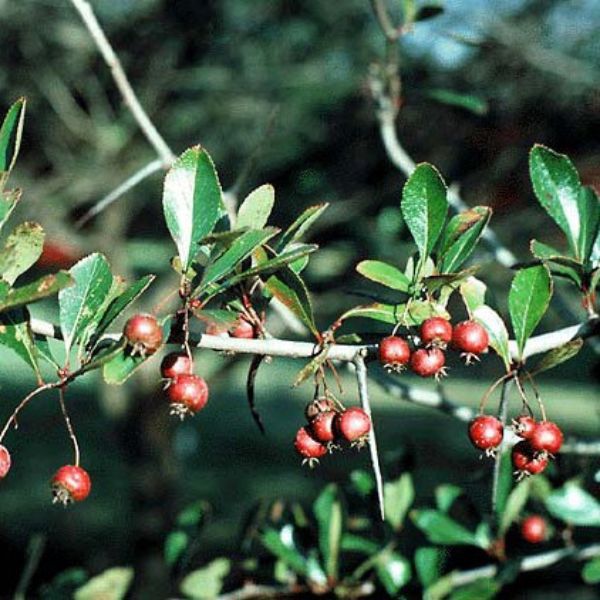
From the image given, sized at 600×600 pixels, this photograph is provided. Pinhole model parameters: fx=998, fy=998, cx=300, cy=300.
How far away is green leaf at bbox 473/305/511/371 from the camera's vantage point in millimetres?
1115

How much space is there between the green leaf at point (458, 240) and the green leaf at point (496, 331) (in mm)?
66

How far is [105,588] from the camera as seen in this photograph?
5.90 feet

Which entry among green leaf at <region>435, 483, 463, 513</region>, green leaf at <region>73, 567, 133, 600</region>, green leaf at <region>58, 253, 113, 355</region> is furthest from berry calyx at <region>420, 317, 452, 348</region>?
green leaf at <region>73, 567, 133, 600</region>

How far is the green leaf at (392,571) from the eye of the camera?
1.71 meters

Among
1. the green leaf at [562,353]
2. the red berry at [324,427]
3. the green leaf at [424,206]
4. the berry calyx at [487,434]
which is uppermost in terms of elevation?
the green leaf at [424,206]

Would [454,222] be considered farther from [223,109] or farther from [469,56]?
[223,109]

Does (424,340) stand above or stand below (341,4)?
above

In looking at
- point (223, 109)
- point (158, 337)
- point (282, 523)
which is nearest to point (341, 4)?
point (223, 109)

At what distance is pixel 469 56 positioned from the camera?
385 centimetres

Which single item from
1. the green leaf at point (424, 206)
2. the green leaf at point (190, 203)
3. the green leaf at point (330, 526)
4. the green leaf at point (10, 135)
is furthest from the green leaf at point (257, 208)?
the green leaf at point (330, 526)

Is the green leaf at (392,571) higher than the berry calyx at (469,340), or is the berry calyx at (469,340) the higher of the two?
the berry calyx at (469,340)

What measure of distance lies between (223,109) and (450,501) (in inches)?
113

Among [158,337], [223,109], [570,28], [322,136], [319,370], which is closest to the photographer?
[158,337]

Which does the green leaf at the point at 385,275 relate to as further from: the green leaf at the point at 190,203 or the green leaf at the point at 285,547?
the green leaf at the point at 285,547
